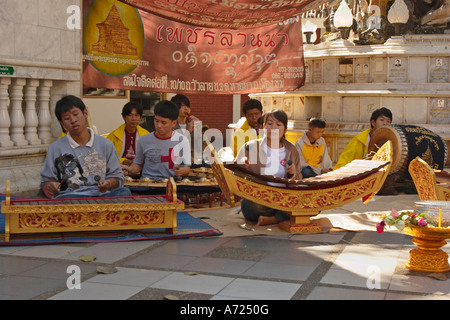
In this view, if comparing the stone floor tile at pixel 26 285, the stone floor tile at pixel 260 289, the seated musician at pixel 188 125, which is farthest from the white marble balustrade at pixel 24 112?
the stone floor tile at pixel 260 289

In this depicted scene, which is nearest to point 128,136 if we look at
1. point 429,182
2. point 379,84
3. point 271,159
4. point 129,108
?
point 129,108

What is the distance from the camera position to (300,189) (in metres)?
5.65

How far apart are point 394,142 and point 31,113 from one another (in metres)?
4.36

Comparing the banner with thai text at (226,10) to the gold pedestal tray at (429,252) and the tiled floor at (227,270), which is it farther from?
the gold pedestal tray at (429,252)

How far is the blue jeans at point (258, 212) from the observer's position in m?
5.99

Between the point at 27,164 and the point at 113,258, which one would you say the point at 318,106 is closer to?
the point at 27,164

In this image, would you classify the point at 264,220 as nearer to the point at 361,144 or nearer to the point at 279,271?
the point at 279,271

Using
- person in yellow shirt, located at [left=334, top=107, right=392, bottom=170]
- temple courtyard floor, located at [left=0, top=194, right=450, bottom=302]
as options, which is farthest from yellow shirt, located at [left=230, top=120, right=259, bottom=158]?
temple courtyard floor, located at [left=0, top=194, right=450, bottom=302]

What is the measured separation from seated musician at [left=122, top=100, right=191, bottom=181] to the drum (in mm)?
2554

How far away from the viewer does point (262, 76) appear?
9391 millimetres

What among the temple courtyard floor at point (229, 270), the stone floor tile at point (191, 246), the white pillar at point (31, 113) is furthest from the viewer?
the white pillar at point (31, 113)

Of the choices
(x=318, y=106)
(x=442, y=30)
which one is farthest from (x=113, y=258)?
(x=442, y=30)

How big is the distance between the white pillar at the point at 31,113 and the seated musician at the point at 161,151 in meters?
1.12

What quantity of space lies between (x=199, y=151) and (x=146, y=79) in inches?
46.8
